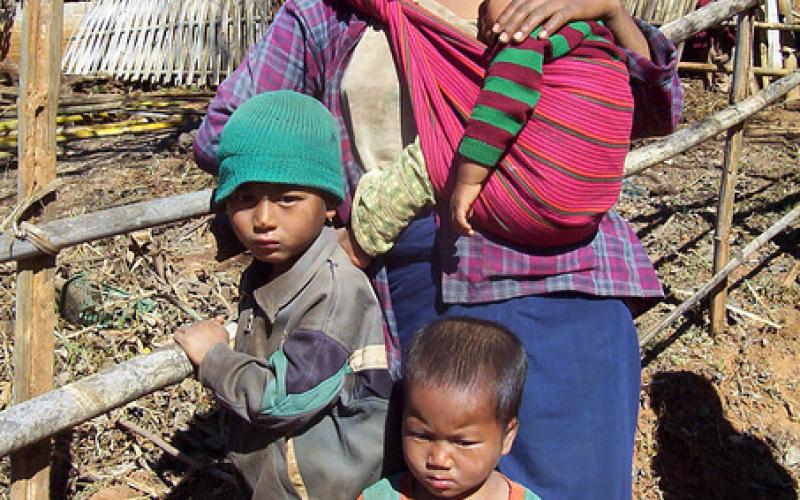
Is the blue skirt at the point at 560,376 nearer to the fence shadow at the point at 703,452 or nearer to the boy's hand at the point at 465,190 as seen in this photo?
the boy's hand at the point at 465,190

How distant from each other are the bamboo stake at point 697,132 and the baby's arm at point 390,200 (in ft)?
4.35

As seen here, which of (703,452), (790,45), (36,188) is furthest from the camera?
(790,45)

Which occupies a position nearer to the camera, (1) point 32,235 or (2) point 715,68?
(1) point 32,235

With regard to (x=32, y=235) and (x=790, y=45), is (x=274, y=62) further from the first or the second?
(x=790, y=45)

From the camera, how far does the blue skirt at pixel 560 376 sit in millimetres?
1818

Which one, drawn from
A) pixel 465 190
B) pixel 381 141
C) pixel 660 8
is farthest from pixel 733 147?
pixel 660 8

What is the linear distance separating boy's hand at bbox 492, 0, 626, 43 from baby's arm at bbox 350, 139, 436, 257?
0.90 feet

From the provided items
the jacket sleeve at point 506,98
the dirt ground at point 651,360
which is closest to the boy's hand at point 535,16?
the jacket sleeve at point 506,98

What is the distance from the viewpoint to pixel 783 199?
572cm

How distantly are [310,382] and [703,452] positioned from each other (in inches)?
117

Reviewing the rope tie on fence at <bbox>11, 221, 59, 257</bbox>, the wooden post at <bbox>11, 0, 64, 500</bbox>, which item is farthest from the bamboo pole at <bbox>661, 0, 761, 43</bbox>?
the rope tie on fence at <bbox>11, 221, 59, 257</bbox>

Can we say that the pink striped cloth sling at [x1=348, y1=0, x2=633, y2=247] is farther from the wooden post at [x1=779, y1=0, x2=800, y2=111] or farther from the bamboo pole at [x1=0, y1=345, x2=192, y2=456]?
the wooden post at [x1=779, y1=0, x2=800, y2=111]

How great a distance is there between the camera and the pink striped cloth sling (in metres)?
1.61

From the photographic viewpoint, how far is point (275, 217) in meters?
1.69
